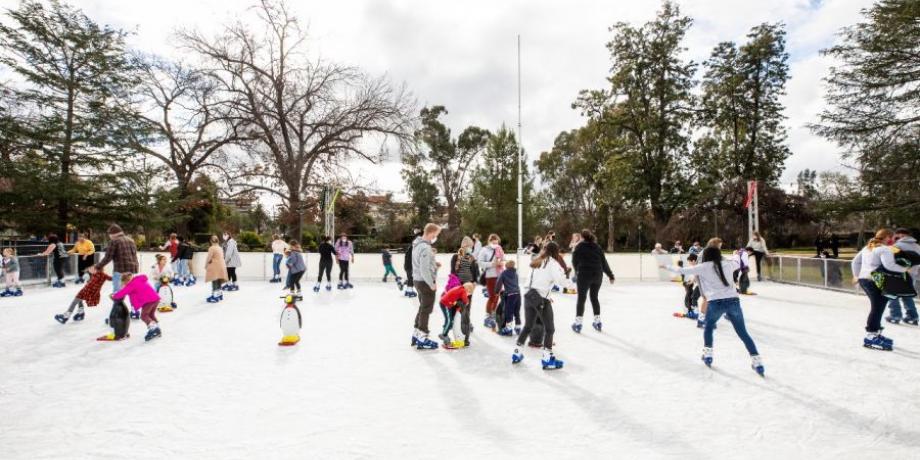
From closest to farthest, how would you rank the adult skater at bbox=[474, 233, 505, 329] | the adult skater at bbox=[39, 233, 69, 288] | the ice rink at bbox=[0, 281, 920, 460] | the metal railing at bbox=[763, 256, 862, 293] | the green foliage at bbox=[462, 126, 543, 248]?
the ice rink at bbox=[0, 281, 920, 460] → the adult skater at bbox=[474, 233, 505, 329] → the metal railing at bbox=[763, 256, 862, 293] → the adult skater at bbox=[39, 233, 69, 288] → the green foliage at bbox=[462, 126, 543, 248]

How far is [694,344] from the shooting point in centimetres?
706

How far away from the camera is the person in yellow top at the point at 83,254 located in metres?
16.2

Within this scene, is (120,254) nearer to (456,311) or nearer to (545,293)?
(456,311)

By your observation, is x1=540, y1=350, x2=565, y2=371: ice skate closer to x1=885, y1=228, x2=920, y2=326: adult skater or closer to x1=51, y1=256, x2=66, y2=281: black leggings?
x1=885, y1=228, x2=920, y2=326: adult skater

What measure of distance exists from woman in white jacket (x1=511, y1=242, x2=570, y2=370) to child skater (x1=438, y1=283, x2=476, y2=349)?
1.04 m

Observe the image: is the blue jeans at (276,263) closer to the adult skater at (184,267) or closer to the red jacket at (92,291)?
the adult skater at (184,267)

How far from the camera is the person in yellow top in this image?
16.2 meters

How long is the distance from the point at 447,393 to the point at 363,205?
25.1 m

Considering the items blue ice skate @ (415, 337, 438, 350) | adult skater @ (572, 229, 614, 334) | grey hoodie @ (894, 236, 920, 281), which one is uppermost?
grey hoodie @ (894, 236, 920, 281)

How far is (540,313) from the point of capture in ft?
19.1

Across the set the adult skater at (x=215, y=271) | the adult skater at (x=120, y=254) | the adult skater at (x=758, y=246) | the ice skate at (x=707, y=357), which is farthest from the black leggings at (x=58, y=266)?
the adult skater at (x=758, y=246)

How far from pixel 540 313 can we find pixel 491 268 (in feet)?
9.57

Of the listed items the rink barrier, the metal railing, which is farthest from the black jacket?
the metal railing

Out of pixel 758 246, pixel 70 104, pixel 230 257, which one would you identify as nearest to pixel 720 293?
pixel 758 246
